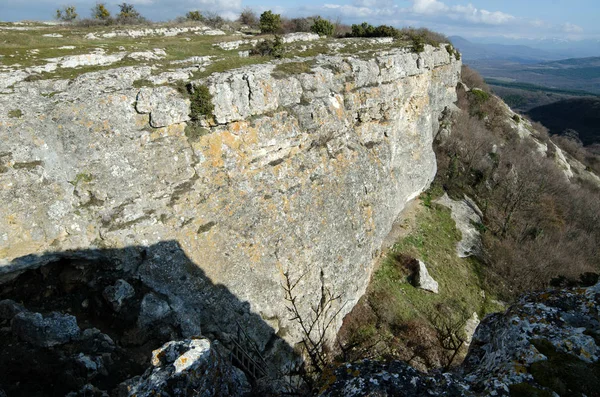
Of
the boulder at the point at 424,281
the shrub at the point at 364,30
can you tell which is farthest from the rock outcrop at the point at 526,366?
the shrub at the point at 364,30

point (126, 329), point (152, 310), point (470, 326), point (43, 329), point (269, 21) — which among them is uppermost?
point (269, 21)

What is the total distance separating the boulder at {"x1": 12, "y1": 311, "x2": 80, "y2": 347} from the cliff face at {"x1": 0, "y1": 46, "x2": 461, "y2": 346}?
6.15ft

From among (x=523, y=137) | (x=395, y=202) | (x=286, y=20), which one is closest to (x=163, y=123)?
(x=395, y=202)

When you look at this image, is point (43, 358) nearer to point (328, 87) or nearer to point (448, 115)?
point (328, 87)

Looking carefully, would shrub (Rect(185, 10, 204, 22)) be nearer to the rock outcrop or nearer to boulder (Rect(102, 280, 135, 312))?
boulder (Rect(102, 280, 135, 312))

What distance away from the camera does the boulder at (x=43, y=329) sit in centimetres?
731

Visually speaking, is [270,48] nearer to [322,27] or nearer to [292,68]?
[292,68]

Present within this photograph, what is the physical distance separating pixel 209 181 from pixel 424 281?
14978 mm

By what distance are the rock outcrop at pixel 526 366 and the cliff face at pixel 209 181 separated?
7534 mm

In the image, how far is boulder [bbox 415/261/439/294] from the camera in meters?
19.7

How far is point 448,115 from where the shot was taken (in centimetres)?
3691

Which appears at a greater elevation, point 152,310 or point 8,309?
point 8,309

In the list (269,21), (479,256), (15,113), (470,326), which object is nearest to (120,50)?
(15,113)

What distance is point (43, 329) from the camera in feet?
24.5
